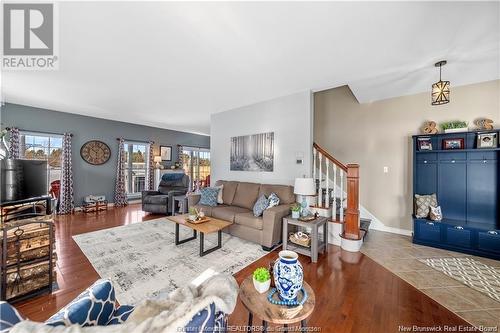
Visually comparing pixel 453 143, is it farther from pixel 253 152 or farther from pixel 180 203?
pixel 180 203

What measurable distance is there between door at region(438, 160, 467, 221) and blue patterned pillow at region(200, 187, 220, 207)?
4.02 metres

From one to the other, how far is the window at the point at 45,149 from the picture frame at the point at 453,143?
8.09 meters

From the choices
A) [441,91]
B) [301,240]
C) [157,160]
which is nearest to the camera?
[441,91]

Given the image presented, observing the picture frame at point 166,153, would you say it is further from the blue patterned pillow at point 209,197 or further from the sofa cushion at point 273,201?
the sofa cushion at point 273,201

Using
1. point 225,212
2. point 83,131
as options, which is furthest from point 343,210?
point 83,131

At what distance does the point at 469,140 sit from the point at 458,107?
24.2 inches

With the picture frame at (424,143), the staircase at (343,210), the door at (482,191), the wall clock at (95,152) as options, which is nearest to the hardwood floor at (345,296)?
the staircase at (343,210)

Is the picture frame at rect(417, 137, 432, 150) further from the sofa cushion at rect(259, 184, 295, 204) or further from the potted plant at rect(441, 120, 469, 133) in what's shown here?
the sofa cushion at rect(259, 184, 295, 204)

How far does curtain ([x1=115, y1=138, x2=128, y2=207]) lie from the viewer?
6152mm

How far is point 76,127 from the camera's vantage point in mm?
5477

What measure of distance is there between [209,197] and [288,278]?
316cm

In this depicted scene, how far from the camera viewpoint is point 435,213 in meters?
3.22

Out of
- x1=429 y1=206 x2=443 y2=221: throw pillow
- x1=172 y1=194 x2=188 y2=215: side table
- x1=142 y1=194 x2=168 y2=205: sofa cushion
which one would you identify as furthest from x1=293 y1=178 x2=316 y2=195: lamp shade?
x1=142 y1=194 x2=168 y2=205: sofa cushion

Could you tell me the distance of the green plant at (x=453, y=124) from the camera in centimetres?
331
